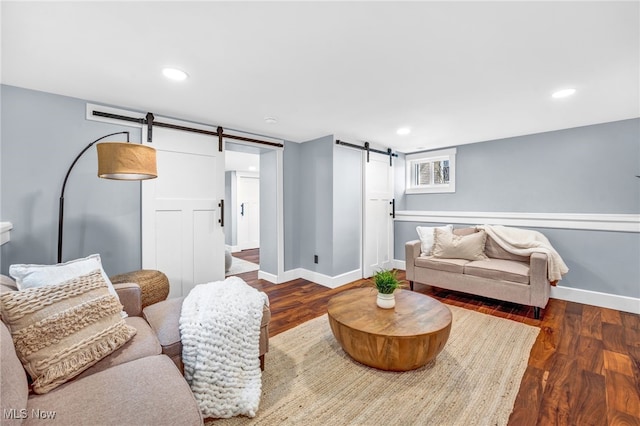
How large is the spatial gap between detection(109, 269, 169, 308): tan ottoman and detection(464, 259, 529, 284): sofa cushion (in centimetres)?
317

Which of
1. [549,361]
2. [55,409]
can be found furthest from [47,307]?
[549,361]

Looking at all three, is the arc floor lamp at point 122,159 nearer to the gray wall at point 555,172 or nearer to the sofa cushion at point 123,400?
the sofa cushion at point 123,400

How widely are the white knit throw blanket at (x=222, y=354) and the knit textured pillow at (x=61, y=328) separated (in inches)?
12.8

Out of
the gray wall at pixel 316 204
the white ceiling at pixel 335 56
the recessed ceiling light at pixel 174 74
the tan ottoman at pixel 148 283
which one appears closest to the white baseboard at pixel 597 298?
the white ceiling at pixel 335 56

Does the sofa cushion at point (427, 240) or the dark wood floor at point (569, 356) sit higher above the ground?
the sofa cushion at point (427, 240)

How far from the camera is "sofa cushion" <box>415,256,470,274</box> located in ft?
10.9

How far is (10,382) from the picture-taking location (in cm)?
91

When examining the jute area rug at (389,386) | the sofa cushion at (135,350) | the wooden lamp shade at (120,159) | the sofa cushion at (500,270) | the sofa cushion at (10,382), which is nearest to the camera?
the sofa cushion at (10,382)

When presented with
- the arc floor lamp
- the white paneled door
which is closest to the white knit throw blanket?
the arc floor lamp

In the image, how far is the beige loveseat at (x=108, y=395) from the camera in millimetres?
925

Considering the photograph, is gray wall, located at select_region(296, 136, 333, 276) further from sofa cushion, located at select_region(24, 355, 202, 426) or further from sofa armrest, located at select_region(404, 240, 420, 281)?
sofa cushion, located at select_region(24, 355, 202, 426)

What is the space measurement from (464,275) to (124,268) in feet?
11.9

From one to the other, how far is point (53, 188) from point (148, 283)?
1131mm

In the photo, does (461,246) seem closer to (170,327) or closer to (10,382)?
(170,327)
